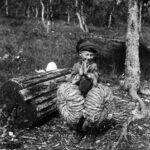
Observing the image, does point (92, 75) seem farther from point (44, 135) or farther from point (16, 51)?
point (16, 51)

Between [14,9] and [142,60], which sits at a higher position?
[14,9]

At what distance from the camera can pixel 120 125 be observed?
499 cm

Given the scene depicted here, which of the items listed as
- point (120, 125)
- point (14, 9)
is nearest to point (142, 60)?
point (120, 125)

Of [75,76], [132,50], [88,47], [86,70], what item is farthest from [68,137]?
[132,50]

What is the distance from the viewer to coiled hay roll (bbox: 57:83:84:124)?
3930 mm

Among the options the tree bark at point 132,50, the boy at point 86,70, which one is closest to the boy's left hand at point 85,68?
the boy at point 86,70

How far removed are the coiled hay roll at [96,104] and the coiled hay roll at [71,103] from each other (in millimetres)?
95

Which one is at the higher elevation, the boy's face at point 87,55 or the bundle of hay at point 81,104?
the boy's face at point 87,55

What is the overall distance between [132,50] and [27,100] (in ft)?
10.8

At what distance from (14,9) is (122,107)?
109ft

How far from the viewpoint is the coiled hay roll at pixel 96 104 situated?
3914 millimetres

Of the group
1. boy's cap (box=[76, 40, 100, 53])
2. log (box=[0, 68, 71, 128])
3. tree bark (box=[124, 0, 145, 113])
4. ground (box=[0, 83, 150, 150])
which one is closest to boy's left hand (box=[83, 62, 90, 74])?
boy's cap (box=[76, 40, 100, 53])

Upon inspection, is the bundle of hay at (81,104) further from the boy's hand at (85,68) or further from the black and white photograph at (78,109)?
the boy's hand at (85,68)

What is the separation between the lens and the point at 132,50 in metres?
6.97
